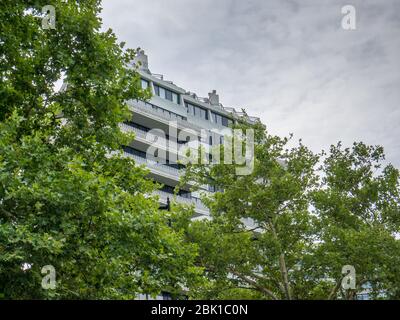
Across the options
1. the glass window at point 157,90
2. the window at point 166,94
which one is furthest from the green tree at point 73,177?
the window at point 166,94

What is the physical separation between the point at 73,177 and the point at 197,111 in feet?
160

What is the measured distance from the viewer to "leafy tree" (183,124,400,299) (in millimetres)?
24781

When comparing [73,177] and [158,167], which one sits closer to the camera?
[73,177]

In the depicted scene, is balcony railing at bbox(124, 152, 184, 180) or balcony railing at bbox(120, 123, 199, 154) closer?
balcony railing at bbox(120, 123, 199, 154)

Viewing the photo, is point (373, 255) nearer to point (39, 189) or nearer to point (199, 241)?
point (199, 241)

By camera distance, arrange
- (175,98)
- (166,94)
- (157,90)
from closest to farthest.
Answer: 1. (157,90)
2. (166,94)
3. (175,98)

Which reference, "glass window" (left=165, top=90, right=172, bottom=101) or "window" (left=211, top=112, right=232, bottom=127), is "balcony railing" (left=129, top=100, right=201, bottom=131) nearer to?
"glass window" (left=165, top=90, right=172, bottom=101)

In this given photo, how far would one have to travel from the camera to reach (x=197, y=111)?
200 ft

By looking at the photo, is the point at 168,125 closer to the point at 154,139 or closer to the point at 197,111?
the point at 154,139

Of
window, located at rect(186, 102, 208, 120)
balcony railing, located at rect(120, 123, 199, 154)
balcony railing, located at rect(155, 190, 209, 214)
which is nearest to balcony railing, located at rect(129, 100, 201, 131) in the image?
balcony railing, located at rect(120, 123, 199, 154)

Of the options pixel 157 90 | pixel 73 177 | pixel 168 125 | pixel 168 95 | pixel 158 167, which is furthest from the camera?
pixel 168 95

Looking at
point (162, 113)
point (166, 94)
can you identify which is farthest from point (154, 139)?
point (166, 94)

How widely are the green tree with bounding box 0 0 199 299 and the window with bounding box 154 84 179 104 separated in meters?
37.1

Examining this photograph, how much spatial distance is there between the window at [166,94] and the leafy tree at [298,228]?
27.4 m
